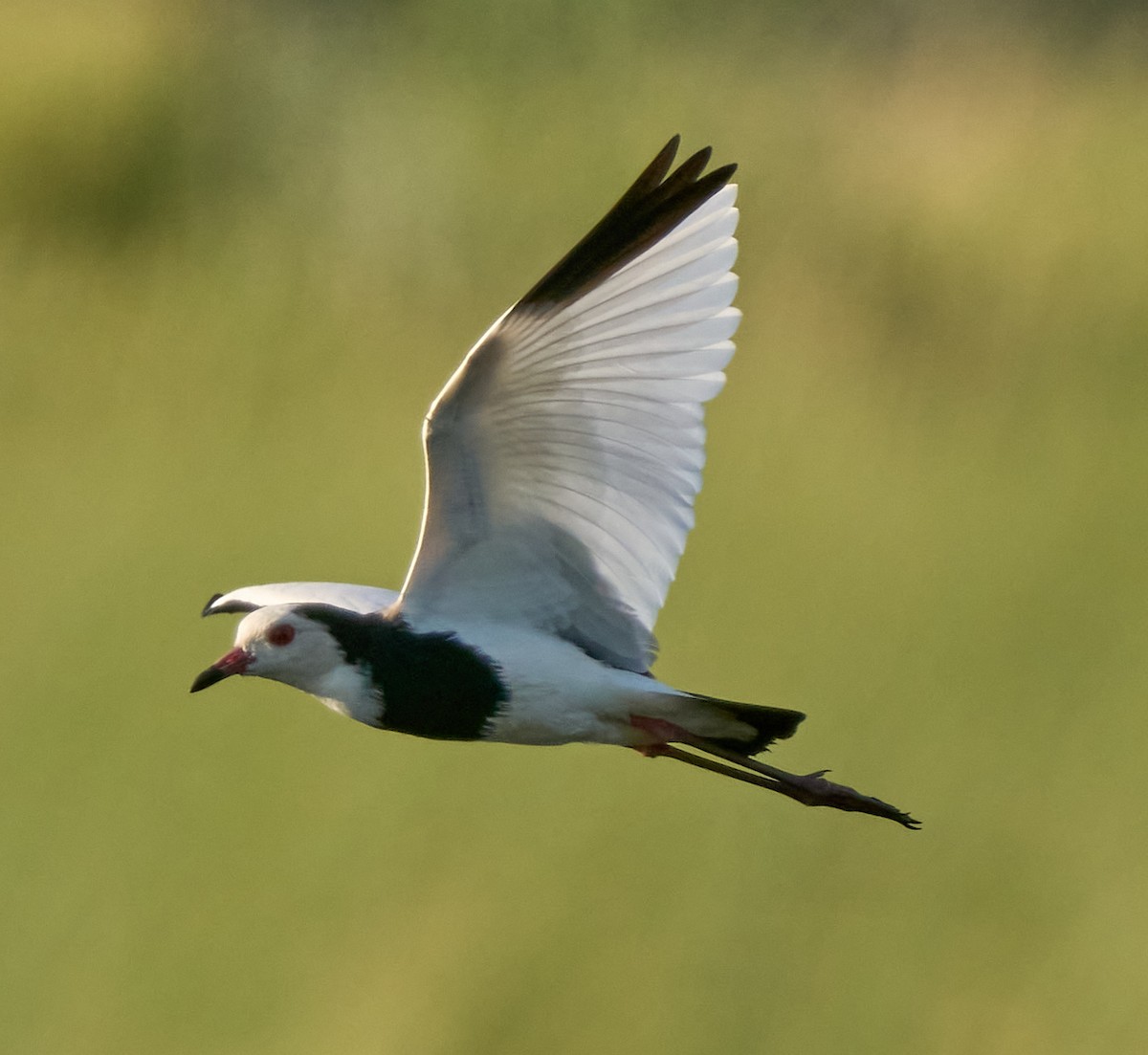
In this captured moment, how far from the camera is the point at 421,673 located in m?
→ 4.88

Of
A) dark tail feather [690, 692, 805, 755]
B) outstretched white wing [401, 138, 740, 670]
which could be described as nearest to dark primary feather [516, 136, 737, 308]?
outstretched white wing [401, 138, 740, 670]

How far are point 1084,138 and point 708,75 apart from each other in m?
2.03

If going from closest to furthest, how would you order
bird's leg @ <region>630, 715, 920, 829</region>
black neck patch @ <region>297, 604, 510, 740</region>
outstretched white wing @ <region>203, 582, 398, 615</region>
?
1. black neck patch @ <region>297, 604, 510, 740</region>
2. bird's leg @ <region>630, 715, 920, 829</region>
3. outstretched white wing @ <region>203, 582, 398, 615</region>

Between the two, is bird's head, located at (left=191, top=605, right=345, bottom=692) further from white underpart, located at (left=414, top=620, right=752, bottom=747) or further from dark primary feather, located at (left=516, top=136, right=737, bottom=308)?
dark primary feather, located at (left=516, top=136, right=737, bottom=308)

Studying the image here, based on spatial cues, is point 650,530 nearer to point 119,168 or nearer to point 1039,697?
point 1039,697

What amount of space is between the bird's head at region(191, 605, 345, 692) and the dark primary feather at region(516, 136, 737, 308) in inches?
32.9

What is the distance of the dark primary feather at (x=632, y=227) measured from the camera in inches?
181

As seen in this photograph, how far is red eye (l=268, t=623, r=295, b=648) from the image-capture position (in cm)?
489

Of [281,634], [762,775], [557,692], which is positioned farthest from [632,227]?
[762,775]

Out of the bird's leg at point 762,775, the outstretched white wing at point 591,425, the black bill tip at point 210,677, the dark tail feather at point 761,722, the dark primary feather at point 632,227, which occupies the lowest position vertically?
the black bill tip at point 210,677

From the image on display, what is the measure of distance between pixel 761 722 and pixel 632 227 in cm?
118

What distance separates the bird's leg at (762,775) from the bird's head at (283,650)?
0.71m

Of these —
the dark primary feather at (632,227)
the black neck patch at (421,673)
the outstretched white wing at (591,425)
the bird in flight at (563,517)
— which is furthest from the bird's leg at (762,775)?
the dark primary feather at (632,227)

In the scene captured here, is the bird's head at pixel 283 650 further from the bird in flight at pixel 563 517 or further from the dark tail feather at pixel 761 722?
the dark tail feather at pixel 761 722
